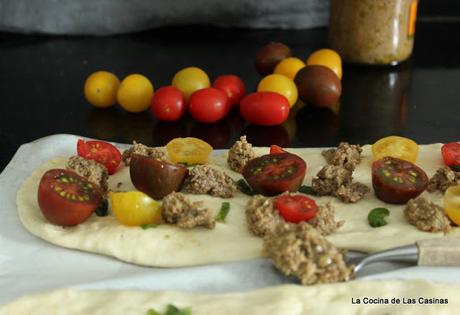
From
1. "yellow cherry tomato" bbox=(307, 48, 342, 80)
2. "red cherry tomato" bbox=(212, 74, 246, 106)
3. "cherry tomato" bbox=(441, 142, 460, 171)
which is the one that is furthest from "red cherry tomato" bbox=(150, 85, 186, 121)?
"cherry tomato" bbox=(441, 142, 460, 171)

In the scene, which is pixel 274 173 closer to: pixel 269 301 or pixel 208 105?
pixel 269 301

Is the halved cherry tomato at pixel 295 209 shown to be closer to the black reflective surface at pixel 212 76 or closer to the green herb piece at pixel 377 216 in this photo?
the green herb piece at pixel 377 216

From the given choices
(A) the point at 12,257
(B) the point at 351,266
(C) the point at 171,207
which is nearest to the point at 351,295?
(B) the point at 351,266

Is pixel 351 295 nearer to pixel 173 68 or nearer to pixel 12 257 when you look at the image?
pixel 12 257

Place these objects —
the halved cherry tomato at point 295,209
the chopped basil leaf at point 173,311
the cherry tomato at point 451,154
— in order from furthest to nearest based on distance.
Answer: the cherry tomato at point 451,154 → the halved cherry tomato at point 295,209 → the chopped basil leaf at point 173,311

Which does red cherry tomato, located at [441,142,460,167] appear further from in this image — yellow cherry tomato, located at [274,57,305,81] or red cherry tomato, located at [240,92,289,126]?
yellow cherry tomato, located at [274,57,305,81]

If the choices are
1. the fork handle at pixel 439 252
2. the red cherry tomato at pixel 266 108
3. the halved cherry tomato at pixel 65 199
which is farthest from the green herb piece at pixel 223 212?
the red cherry tomato at pixel 266 108

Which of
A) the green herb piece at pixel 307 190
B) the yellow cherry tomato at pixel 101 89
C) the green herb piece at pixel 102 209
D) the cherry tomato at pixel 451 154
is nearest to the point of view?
the green herb piece at pixel 102 209
